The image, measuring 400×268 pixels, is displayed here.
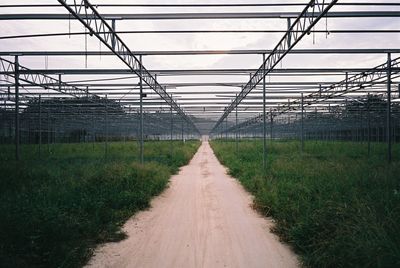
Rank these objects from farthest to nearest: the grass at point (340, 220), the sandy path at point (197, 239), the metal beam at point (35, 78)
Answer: the metal beam at point (35, 78)
the sandy path at point (197, 239)
the grass at point (340, 220)

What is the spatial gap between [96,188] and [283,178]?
19.4 feet

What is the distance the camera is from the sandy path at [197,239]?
5008mm

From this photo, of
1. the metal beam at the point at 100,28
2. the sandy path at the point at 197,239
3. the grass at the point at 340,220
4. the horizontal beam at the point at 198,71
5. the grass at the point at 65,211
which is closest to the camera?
the grass at the point at 340,220

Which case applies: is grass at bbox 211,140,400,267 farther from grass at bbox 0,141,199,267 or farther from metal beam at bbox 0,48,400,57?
metal beam at bbox 0,48,400,57

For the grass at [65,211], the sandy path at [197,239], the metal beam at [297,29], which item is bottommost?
the sandy path at [197,239]

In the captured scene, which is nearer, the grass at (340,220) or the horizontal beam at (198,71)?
the grass at (340,220)

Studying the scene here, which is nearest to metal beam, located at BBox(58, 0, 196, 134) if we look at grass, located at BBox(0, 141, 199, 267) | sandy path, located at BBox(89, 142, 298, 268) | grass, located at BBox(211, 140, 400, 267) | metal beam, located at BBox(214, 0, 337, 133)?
grass, located at BBox(0, 141, 199, 267)

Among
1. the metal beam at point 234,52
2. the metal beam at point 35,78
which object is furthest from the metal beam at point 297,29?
the metal beam at point 35,78

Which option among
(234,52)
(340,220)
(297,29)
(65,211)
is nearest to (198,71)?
(234,52)

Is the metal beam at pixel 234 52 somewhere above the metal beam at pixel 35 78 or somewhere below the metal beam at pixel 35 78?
above

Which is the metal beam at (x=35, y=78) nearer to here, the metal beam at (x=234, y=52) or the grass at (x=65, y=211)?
the metal beam at (x=234, y=52)

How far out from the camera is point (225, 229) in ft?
22.1

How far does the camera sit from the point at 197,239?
6.04 metres

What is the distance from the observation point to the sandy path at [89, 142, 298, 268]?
197 inches
